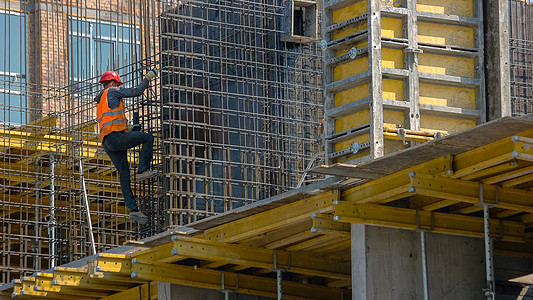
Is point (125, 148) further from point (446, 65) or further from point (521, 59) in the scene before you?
point (521, 59)

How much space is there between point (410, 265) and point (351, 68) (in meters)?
2.77

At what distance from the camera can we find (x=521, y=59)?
1119 inches

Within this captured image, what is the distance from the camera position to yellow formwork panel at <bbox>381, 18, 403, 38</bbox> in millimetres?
15720

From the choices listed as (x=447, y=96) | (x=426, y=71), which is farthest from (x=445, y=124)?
(x=426, y=71)

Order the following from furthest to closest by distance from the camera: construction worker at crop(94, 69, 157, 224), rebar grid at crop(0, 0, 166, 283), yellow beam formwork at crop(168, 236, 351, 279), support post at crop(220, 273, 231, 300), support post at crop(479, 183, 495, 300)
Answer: rebar grid at crop(0, 0, 166, 283)
support post at crop(220, 273, 231, 300)
construction worker at crop(94, 69, 157, 224)
yellow beam formwork at crop(168, 236, 351, 279)
support post at crop(479, 183, 495, 300)

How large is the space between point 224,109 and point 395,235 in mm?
6775

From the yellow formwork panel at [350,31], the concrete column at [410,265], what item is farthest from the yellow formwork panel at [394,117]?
the concrete column at [410,265]

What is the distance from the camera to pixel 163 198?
21.3m

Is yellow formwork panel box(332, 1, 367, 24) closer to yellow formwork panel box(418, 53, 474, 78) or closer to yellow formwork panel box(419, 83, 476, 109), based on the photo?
yellow formwork panel box(418, 53, 474, 78)

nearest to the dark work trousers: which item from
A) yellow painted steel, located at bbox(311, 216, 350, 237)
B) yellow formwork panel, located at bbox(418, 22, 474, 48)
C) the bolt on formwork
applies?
yellow painted steel, located at bbox(311, 216, 350, 237)

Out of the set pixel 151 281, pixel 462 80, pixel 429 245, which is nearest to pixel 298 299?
pixel 151 281

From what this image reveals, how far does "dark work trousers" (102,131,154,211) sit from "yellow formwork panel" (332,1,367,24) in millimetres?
4034

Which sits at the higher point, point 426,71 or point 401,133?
point 426,71

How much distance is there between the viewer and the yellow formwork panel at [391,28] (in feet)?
51.6
